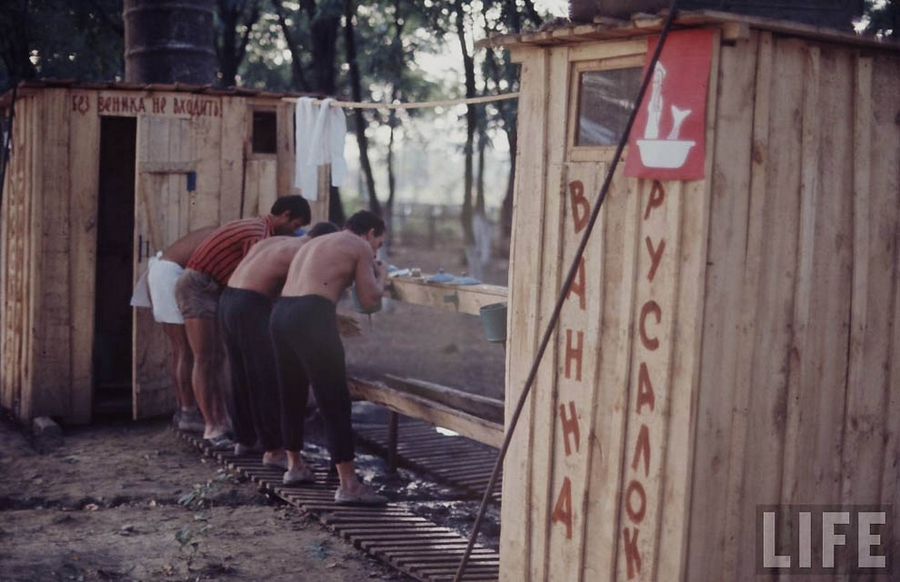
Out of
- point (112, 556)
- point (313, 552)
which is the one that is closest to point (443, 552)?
point (313, 552)

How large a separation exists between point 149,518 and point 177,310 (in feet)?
7.81

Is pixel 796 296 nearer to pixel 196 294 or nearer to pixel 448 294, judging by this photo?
pixel 448 294

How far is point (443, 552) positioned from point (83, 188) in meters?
5.15

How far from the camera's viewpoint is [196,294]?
9188mm

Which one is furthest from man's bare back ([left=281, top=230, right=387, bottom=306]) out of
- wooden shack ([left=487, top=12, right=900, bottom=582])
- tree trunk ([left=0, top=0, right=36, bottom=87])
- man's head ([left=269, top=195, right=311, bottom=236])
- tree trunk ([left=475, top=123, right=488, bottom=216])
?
tree trunk ([left=475, top=123, right=488, bottom=216])

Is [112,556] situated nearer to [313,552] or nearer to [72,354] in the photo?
[313,552]

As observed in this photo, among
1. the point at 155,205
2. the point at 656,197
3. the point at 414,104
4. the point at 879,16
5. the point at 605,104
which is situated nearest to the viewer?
the point at 656,197

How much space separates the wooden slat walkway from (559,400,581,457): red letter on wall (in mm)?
1278

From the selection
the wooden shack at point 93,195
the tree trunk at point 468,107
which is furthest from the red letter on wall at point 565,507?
the tree trunk at point 468,107

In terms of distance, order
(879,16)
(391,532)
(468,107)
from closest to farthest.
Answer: (391,532), (879,16), (468,107)

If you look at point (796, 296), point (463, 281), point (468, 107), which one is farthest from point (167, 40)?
point (796, 296)

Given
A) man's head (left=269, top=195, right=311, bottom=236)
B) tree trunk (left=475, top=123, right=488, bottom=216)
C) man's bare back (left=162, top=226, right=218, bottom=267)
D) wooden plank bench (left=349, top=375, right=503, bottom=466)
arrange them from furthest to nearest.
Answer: tree trunk (left=475, top=123, right=488, bottom=216) → man's bare back (left=162, top=226, right=218, bottom=267) → man's head (left=269, top=195, right=311, bottom=236) → wooden plank bench (left=349, top=375, right=503, bottom=466)

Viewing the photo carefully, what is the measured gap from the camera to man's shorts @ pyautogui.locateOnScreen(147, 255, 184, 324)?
9.50m

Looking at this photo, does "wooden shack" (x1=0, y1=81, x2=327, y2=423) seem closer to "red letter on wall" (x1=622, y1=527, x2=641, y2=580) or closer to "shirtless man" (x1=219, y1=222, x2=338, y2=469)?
"shirtless man" (x1=219, y1=222, x2=338, y2=469)
